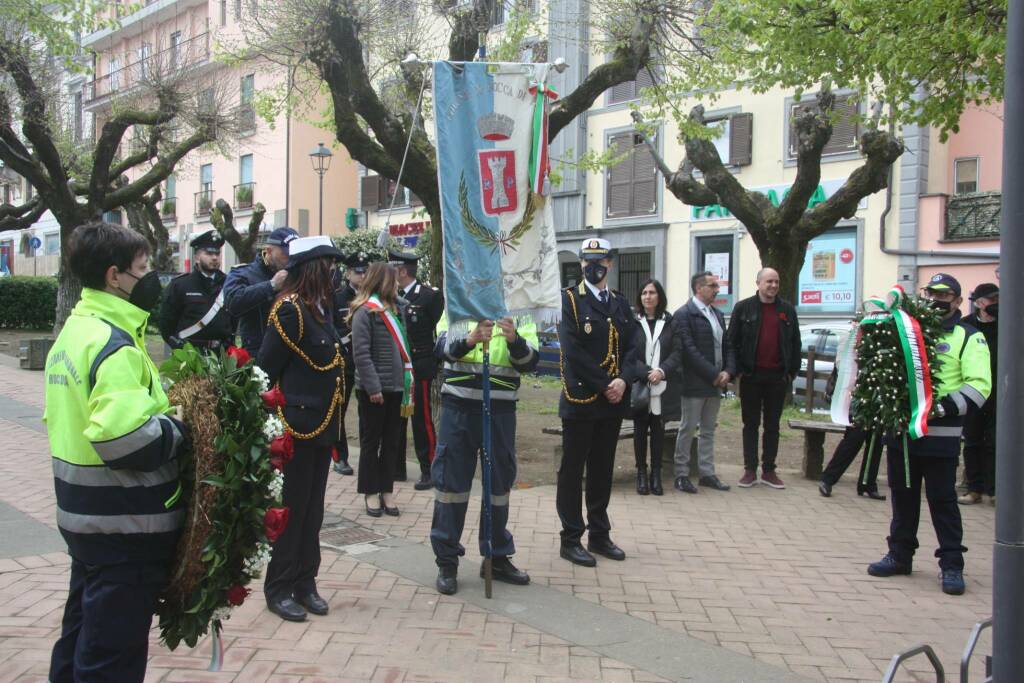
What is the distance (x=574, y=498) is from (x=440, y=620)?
1389 mm

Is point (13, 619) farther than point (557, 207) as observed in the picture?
No

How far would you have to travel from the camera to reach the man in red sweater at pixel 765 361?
27.2 ft

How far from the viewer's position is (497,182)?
5.29m

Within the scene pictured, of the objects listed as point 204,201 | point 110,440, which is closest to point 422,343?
point 110,440

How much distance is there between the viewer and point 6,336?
23.8m

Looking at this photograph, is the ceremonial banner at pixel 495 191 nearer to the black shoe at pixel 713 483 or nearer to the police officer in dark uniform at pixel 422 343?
the police officer in dark uniform at pixel 422 343

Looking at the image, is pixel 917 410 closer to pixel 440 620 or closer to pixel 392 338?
pixel 440 620

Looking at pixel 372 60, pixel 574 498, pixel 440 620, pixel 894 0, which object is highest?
pixel 372 60

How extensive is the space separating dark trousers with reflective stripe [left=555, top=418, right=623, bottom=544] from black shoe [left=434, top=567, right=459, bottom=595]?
944 millimetres

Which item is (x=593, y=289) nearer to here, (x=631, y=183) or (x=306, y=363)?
(x=306, y=363)

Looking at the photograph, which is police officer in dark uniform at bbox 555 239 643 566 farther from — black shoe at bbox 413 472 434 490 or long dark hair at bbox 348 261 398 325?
black shoe at bbox 413 472 434 490

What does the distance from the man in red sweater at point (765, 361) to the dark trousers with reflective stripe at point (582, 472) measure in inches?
111

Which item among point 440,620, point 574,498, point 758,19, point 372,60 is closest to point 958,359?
point 574,498

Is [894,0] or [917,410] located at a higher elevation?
[894,0]
